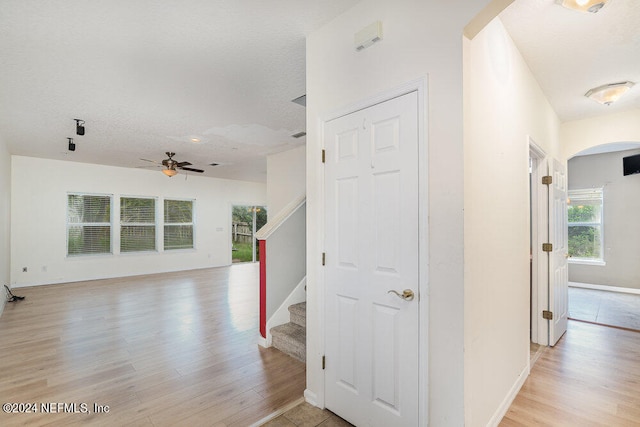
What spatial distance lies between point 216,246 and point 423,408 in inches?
327

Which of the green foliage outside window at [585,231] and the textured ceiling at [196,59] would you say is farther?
the green foliage outside window at [585,231]

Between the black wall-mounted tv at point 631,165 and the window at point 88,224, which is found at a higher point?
the black wall-mounted tv at point 631,165

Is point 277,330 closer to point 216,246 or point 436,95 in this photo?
point 436,95

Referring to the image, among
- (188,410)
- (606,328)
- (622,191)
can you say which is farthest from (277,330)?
(622,191)

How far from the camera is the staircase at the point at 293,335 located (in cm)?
300

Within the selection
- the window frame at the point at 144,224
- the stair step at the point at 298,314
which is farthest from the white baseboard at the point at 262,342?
the window frame at the point at 144,224

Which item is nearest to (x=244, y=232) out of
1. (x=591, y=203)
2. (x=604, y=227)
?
(x=591, y=203)

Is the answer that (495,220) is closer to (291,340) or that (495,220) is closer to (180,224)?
(291,340)

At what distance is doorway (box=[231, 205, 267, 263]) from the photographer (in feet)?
32.7

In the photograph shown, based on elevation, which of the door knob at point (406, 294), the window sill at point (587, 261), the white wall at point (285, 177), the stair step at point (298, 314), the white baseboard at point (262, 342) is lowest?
the white baseboard at point (262, 342)

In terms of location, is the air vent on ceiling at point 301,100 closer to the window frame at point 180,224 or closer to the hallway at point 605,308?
the hallway at point 605,308

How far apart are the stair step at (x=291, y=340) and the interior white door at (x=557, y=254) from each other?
8.85ft

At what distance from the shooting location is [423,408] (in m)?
1.59

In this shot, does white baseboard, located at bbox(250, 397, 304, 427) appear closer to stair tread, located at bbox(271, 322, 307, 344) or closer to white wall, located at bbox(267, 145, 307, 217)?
stair tread, located at bbox(271, 322, 307, 344)
